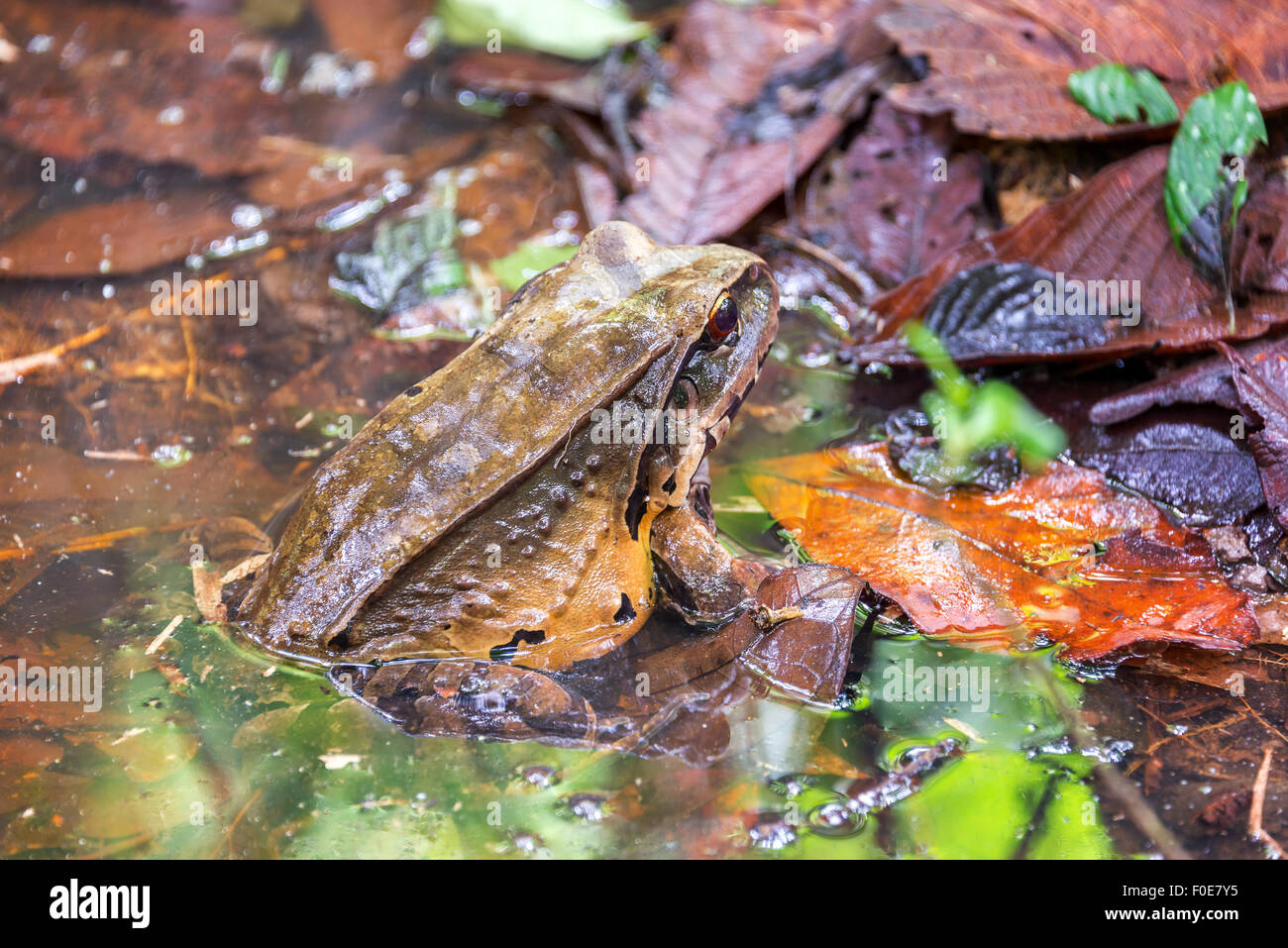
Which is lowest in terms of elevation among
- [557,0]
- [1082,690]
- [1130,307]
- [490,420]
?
[1082,690]

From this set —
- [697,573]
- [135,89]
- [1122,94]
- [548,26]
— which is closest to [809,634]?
[697,573]

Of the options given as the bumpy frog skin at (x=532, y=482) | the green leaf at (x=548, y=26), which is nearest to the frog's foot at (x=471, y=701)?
the bumpy frog skin at (x=532, y=482)

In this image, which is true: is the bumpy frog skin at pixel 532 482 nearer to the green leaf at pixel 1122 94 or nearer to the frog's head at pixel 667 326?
the frog's head at pixel 667 326

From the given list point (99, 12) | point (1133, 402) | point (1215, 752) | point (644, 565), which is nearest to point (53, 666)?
point (644, 565)

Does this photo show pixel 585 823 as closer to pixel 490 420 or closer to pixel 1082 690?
pixel 490 420

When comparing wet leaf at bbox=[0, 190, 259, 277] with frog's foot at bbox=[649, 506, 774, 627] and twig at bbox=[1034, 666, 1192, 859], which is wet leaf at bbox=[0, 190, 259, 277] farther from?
twig at bbox=[1034, 666, 1192, 859]
